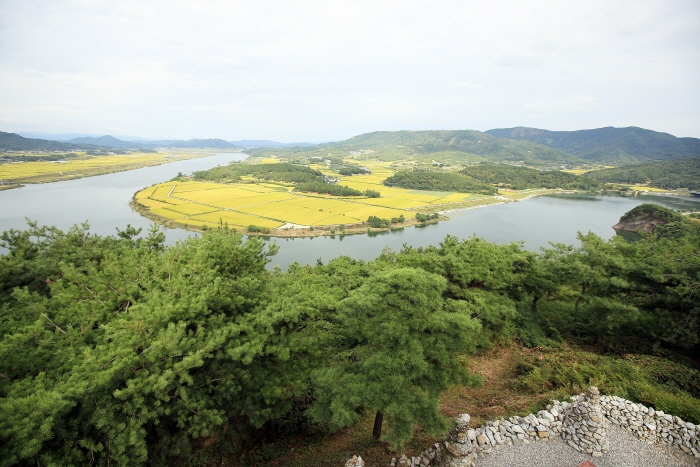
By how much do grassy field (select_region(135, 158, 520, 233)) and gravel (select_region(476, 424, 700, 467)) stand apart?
3281cm

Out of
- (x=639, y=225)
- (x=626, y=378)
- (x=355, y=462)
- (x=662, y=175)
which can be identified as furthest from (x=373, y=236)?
(x=662, y=175)

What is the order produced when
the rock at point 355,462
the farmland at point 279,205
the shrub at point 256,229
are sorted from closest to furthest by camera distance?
the rock at point 355,462, the shrub at point 256,229, the farmland at point 279,205

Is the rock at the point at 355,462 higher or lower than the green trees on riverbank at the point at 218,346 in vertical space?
lower

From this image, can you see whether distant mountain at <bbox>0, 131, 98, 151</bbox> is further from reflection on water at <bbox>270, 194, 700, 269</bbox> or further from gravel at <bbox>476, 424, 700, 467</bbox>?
gravel at <bbox>476, 424, 700, 467</bbox>

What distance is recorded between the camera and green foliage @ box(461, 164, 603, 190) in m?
85.2

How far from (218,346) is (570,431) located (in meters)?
7.23

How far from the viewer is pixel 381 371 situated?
5.50 m

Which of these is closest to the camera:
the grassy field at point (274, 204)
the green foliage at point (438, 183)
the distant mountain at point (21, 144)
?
the grassy field at point (274, 204)

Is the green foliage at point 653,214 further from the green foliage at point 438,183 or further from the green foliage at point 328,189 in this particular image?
the green foliage at point 328,189

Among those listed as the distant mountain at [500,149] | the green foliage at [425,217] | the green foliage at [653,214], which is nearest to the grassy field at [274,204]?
the green foliage at [425,217]

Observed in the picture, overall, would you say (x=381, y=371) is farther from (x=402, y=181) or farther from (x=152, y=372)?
(x=402, y=181)

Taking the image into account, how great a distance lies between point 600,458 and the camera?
588 centimetres

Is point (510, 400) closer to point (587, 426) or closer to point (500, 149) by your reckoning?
point (587, 426)

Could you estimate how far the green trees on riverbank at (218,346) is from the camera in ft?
16.3
